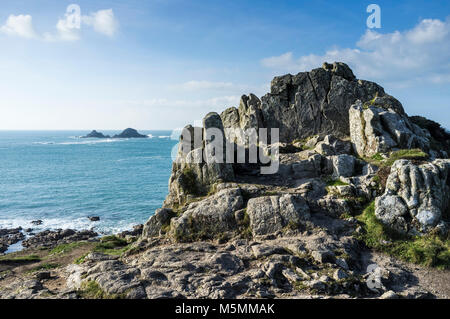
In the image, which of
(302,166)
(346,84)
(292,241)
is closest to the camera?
(292,241)

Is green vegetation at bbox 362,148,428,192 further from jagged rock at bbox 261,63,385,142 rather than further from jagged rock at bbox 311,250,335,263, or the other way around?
jagged rock at bbox 261,63,385,142

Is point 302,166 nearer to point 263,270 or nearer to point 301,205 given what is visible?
point 301,205

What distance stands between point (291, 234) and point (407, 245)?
273 inches

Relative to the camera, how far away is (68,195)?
6519cm

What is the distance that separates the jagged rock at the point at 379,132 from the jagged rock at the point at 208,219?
49.4ft

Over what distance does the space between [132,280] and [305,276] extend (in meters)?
9.16

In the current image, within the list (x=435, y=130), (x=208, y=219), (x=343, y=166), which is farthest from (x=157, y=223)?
(x=435, y=130)

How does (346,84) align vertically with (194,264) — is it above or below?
→ above

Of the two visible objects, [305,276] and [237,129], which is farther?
[237,129]

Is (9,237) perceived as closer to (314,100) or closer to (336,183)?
(336,183)

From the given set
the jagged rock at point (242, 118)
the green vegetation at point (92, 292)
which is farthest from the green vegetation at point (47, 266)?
the jagged rock at point (242, 118)

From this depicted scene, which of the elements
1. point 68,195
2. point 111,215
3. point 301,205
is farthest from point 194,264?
point 68,195

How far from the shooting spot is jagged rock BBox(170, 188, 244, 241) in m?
21.4
